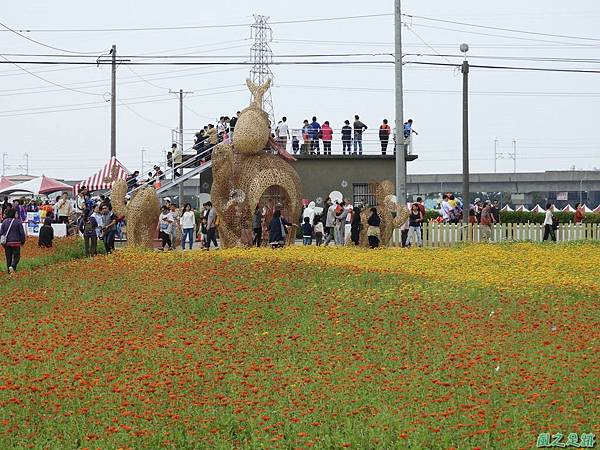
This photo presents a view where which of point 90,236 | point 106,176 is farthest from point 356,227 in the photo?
point 106,176

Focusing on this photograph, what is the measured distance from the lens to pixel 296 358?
13.2m

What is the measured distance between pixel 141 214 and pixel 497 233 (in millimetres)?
13932

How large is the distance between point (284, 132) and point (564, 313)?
27.5 metres

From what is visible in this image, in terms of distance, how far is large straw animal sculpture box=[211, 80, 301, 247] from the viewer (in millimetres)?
29797

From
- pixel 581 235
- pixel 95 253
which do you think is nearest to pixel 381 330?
pixel 95 253

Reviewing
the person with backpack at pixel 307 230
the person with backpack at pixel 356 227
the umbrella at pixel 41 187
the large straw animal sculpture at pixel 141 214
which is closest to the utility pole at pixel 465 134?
the person with backpack at pixel 307 230

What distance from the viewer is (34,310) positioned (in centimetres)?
1778

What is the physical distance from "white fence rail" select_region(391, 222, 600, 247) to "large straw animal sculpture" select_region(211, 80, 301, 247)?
6678 millimetres

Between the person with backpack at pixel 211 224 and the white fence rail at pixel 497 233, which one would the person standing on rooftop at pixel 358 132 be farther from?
the person with backpack at pixel 211 224

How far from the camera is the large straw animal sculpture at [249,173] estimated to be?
2980cm

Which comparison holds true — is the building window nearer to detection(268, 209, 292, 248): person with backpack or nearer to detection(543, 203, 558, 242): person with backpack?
detection(543, 203, 558, 242): person with backpack

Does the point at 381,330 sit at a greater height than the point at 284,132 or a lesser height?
lesser

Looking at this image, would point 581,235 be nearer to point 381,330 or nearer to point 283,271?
point 283,271

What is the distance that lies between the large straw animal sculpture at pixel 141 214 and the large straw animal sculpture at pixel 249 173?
1918 mm
